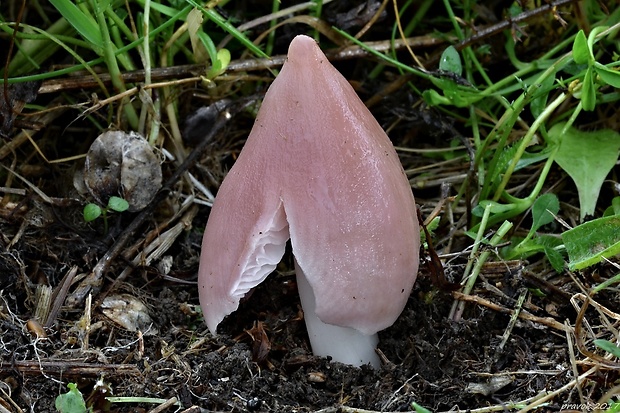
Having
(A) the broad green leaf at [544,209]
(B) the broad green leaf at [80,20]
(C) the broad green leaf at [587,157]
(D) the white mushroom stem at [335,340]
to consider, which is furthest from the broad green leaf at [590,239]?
(B) the broad green leaf at [80,20]

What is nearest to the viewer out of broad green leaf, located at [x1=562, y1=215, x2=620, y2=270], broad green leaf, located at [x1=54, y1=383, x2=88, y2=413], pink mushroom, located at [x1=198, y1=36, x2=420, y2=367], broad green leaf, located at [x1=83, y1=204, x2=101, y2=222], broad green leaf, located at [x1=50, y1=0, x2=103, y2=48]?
broad green leaf, located at [x1=54, y1=383, x2=88, y2=413]

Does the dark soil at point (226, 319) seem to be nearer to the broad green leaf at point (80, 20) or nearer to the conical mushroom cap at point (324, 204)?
the conical mushroom cap at point (324, 204)

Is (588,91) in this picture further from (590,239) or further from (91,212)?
(91,212)

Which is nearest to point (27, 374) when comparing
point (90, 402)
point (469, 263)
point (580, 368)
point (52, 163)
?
point (90, 402)

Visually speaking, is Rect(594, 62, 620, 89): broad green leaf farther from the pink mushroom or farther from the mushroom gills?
the mushroom gills

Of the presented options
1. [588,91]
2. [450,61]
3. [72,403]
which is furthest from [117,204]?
[588,91]

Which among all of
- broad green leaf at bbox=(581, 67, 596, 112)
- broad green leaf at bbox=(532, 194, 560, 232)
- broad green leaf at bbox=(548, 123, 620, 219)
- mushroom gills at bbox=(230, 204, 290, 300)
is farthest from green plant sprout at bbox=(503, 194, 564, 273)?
mushroom gills at bbox=(230, 204, 290, 300)
